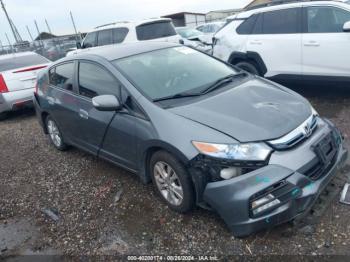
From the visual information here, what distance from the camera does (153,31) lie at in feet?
32.7

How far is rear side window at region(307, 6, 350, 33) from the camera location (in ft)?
18.1

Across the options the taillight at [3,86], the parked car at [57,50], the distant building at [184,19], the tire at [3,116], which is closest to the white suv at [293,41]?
the taillight at [3,86]

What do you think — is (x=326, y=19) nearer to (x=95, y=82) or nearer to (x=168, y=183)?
(x=95, y=82)

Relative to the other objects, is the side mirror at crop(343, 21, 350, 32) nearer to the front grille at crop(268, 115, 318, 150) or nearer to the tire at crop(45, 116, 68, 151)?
the front grille at crop(268, 115, 318, 150)

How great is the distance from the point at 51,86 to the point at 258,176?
3631mm

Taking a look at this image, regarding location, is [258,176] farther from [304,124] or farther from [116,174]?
[116,174]

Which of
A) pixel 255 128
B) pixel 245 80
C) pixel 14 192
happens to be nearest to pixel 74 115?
pixel 14 192

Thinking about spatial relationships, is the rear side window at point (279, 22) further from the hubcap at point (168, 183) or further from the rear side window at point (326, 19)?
the hubcap at point (168, 183)

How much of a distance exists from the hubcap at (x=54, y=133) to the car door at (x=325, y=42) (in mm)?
4275

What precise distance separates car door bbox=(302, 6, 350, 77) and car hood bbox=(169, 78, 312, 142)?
8.07ft

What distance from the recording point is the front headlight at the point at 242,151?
2746mm

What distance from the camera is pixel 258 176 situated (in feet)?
8.82

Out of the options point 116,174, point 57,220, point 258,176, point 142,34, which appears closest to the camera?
point 258,176

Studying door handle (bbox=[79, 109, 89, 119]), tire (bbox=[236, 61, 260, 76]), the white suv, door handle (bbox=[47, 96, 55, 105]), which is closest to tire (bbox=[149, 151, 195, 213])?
door handle (bbox=[79, 109, 89, 119])
